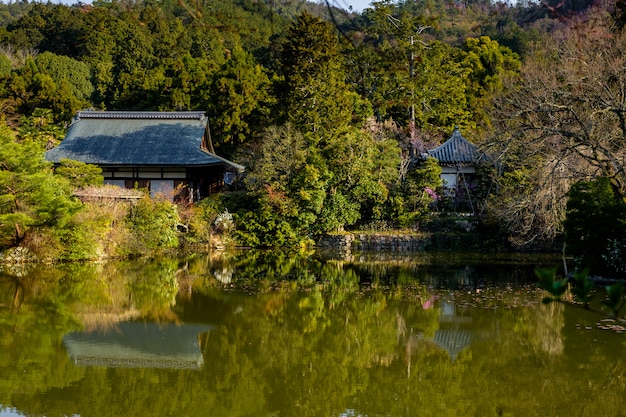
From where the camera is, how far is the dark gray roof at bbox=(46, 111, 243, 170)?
24703mm

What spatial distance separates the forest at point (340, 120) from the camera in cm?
1453

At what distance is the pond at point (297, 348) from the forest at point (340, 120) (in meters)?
2.38

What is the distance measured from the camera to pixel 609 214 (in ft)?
44.0

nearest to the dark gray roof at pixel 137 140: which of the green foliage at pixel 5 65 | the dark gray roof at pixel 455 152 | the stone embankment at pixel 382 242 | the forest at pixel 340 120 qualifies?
the forest at pixel 340 120

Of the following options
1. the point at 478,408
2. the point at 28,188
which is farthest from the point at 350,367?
the point at 28,188

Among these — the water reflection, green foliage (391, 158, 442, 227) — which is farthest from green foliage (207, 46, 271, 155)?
the water reflection

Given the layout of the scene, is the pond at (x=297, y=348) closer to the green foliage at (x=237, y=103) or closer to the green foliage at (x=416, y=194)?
the green foliage at (x=416, y=194)

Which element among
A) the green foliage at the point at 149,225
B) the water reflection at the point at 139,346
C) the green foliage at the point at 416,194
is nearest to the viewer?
the water reflection at the point at 139,346

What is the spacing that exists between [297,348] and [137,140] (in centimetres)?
1877

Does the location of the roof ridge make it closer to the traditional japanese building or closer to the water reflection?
the traditional japanese building

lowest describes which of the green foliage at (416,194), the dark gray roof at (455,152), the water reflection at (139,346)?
the water reflection at (139,346)

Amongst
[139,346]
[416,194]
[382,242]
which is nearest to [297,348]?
[139,346]

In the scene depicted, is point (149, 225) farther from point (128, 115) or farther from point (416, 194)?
point (416, 194)

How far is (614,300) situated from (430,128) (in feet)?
89.2
